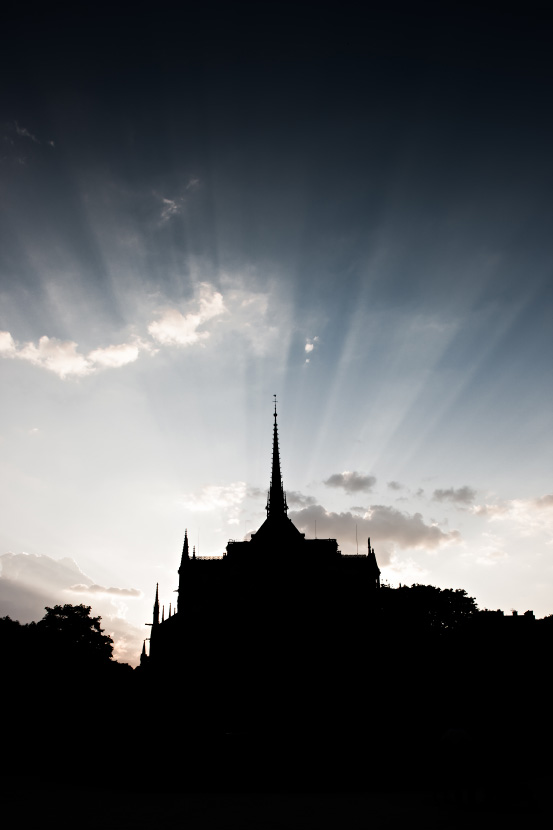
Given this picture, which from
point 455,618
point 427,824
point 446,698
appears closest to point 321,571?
point 455,618

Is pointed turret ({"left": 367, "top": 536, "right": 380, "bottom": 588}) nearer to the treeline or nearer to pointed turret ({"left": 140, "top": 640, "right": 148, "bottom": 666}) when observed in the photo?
the treeline

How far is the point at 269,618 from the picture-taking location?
51750 millimetres

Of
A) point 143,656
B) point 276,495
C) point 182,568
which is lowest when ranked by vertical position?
point 143,656

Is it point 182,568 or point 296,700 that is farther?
point 182,568

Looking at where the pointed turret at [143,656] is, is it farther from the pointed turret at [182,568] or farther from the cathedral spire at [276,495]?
the cathedral spire at [276,495]

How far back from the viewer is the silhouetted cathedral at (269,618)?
45.2m

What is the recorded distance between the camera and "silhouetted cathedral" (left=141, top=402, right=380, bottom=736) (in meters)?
45.2

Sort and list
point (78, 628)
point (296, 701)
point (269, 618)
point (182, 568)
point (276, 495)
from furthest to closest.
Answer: point (182, 568), point (276, 495), point (78, 628), point (269, 618), point (296, 701)

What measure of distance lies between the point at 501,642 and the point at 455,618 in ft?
64.2

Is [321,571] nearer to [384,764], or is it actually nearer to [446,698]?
[446,698]

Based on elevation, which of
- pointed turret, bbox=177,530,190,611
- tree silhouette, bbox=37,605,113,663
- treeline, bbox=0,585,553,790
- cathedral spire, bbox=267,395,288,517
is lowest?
treeline, bbox=0,585,553,790

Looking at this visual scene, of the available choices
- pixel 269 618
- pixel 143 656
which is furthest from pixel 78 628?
pixel 269 618

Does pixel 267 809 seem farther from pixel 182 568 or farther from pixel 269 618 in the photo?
pixel 182 568

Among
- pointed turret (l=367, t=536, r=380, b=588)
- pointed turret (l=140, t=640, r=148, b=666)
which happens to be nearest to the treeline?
pointed turret (l=140, t=640, r=148, b=666)
